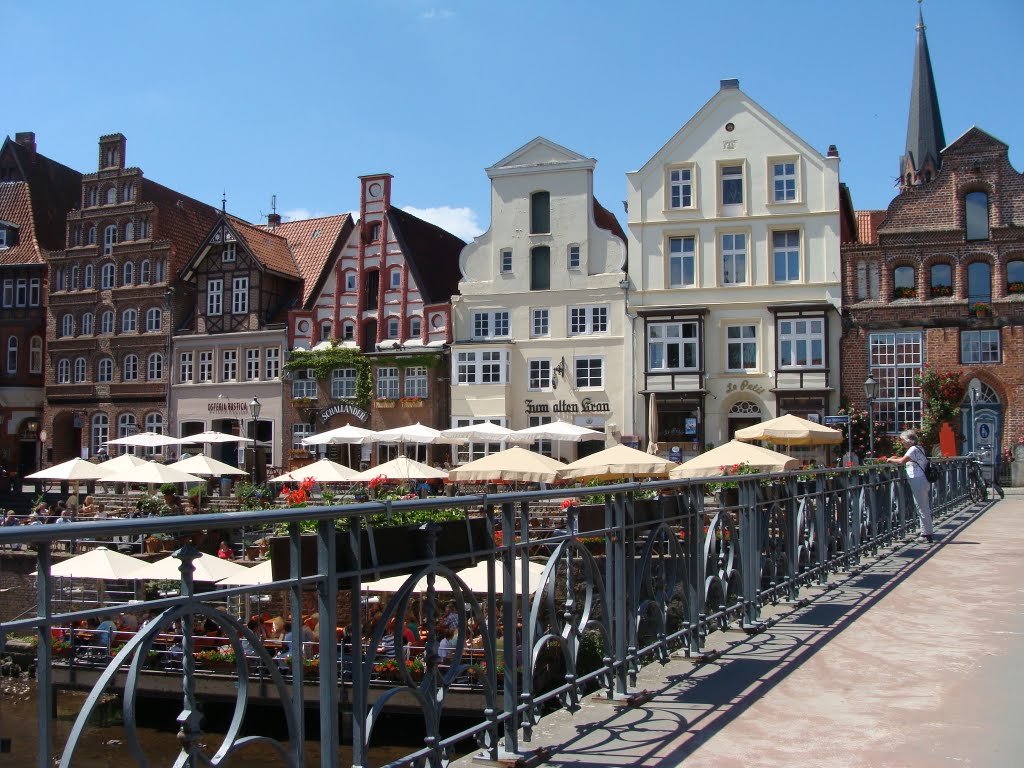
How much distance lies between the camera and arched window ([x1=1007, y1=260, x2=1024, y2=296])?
3512 cm

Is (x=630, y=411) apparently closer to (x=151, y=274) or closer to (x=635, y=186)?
(x=635, y=186)

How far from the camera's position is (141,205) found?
46094mm

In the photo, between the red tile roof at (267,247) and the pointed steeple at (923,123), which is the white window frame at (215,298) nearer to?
the red tile roof at (267,247)

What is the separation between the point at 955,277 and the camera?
117 ft

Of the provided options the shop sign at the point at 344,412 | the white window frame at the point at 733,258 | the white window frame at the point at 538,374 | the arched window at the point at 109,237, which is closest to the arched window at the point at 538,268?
the white window frame at the point at 538,374

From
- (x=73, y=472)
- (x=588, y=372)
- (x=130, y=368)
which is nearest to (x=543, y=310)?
(x=588, y=372)

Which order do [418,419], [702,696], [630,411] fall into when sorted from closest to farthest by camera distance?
[702,696], [630,411], [418,419]

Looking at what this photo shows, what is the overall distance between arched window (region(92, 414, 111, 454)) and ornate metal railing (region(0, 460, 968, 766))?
42336mm

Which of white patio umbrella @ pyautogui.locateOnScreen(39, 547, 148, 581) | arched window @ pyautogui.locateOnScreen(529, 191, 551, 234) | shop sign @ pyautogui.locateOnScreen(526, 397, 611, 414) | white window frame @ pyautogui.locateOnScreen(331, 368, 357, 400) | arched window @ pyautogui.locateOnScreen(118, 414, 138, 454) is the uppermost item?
arched window @ pyautogui.locateOnScreen(529, 191, 551, 234)

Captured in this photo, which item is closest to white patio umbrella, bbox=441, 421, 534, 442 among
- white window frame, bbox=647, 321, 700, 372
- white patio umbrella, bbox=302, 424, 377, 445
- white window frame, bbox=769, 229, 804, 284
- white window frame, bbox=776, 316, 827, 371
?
white patio umbrella, bbox=302, 424, 377, 445

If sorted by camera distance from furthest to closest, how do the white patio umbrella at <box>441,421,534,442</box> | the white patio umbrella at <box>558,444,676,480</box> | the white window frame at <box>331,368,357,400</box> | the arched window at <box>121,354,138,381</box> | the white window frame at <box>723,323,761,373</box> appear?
the arched window at <box>121,354,138,381</box> → the white window frame at <box>331,368,357,400</box> → the white window frame at <box>723,323,761,373</box> → the white patio umbrella at <box>441,421,534,442</box> → the white patio umbrella at <box>558,444,676,480</box>

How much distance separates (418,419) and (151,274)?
48.8ft

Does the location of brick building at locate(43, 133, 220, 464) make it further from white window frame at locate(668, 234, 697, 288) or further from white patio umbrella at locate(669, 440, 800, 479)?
white patio umbrella at locate(669, 440, 800, 479)

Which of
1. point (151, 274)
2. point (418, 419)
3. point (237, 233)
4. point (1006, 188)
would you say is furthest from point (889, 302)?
point (151, 274)
